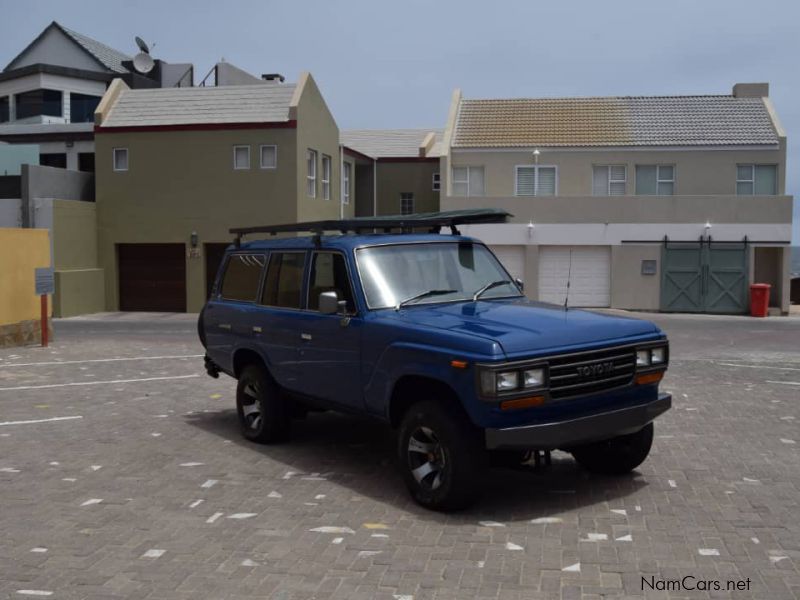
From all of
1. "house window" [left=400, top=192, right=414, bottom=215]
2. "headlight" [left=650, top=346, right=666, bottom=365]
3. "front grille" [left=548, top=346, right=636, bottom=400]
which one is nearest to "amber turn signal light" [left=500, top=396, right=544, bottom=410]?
"front grille" [left=548, top=346, right=636, bottom=400]

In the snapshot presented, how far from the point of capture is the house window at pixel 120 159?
3012cm

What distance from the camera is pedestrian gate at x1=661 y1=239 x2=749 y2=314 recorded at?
29.6 metres

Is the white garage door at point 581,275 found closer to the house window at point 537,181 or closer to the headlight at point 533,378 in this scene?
the house window at point 537,181

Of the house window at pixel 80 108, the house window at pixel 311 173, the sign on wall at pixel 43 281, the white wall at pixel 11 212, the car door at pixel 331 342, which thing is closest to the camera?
the car door at pixel 331 342

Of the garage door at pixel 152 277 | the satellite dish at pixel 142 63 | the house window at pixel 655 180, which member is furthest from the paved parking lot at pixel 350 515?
the satellite dish at pixel 142 63

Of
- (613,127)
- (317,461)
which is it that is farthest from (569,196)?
(317,461)

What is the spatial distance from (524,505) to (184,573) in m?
2.63

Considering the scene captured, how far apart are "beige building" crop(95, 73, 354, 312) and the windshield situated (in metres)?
21.5

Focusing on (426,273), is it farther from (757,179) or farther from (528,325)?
(757,179)

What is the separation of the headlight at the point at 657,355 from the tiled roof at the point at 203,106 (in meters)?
23.7

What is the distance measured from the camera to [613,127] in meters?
32.4

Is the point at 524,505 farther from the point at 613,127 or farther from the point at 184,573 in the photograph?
the point at 613,127

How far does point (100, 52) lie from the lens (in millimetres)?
43781

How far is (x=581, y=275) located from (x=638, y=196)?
326 centimetres
